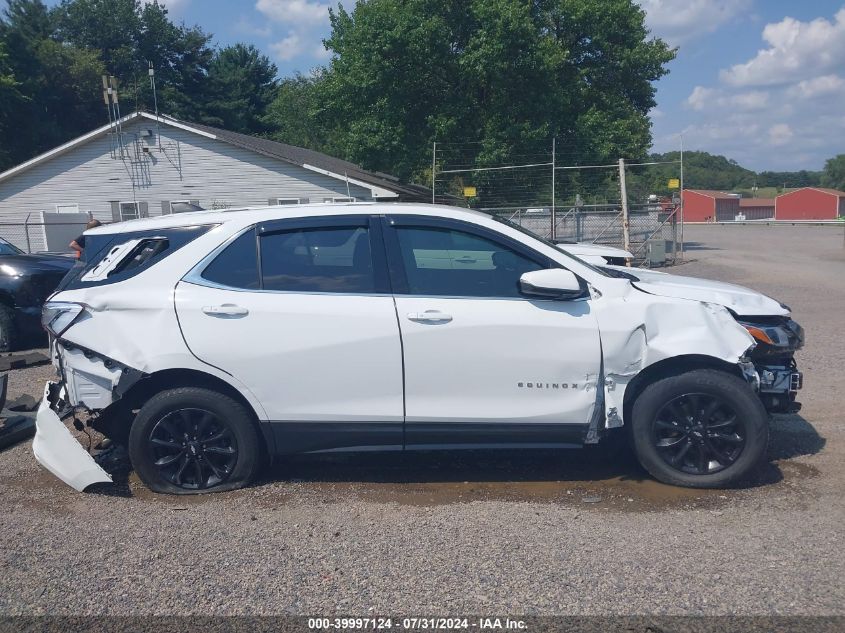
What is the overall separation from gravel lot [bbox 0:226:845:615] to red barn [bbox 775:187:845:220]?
104377 millimetres

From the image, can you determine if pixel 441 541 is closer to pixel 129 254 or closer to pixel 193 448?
pixel 193 448

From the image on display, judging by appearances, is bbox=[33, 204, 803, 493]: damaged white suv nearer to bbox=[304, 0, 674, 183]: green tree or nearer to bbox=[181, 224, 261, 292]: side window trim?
bbox=[181, 224, 261, 292]: side window trim

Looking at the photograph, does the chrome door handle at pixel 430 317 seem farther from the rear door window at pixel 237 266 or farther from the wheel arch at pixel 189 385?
the wheel arch at pixel 189 385

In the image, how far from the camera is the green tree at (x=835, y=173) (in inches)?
4811

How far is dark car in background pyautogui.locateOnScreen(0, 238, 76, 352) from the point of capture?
978cm

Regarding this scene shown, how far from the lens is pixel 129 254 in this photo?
16.3 feet

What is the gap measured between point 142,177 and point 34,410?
21959 mm

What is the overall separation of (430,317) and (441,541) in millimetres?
1296

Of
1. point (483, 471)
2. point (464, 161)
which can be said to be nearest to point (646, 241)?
point (464, 161)

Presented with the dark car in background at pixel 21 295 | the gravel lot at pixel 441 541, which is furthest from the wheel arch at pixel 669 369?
the dark car in background at pixel 21 295

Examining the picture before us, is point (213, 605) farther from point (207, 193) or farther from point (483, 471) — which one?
point (207, 193)

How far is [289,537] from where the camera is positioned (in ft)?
13.9

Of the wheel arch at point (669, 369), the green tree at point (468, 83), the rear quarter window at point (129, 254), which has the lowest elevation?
the wheel arch at point (669, 369)

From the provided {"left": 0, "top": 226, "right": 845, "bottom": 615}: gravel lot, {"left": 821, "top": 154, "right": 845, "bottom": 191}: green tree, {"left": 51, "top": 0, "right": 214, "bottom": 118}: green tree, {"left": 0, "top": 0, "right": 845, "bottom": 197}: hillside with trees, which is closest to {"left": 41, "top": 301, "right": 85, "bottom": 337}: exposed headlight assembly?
{"left": 0, "top": 226, "right": 845, "bottom": 615}: gravel lot
